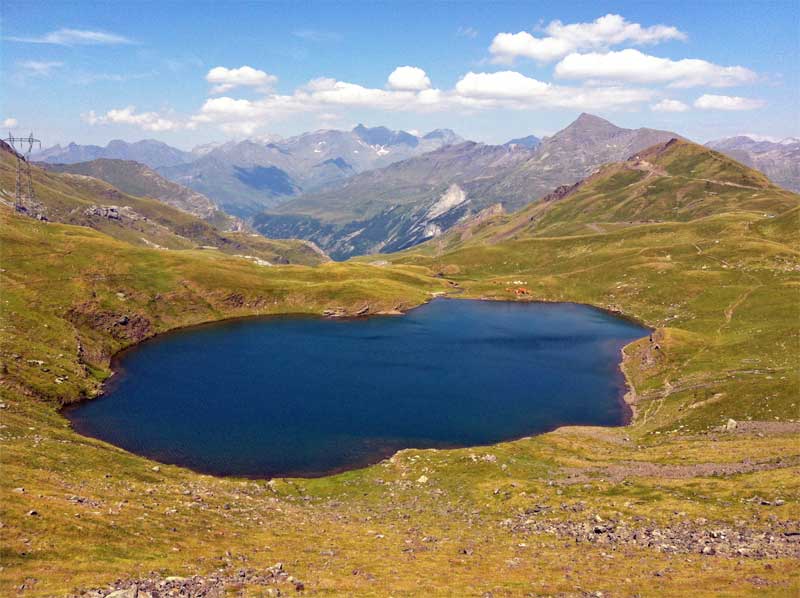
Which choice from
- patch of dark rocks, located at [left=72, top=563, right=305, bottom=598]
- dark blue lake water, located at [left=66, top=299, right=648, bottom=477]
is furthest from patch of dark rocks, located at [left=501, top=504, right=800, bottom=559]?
dark blue lake water, located at [left=66, top=299, right=648, bottom=477]

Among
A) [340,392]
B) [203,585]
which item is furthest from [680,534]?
[340,392]

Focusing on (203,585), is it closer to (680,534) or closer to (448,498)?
(448,498)

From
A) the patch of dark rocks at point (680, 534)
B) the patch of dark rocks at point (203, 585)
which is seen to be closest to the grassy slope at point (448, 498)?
the patch of dark rocks at point (680, 534)

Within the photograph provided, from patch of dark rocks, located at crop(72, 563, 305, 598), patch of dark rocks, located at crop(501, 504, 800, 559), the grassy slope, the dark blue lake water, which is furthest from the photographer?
the dark blue lake water

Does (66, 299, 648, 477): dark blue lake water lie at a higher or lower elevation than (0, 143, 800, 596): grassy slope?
lower

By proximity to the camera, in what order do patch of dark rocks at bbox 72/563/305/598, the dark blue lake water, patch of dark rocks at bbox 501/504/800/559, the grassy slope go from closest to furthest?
patch of dark rocks at bbox 72/563/305/598
the grassy slope
patch of dark rocks at bbox 501/504/800/559
the dark blue lake water

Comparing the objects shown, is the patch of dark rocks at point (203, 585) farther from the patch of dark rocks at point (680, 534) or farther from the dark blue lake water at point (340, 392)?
the dark blue lake water at point (340, 392)

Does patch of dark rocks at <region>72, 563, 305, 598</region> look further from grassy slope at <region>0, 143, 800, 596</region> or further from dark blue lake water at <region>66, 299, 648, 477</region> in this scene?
dark blue lake water at <region>66, 299, 648, 477</region>

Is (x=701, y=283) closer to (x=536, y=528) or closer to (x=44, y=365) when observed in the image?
(x=536, y=528)

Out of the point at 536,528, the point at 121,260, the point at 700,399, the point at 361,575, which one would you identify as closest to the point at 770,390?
the point at 700,399
